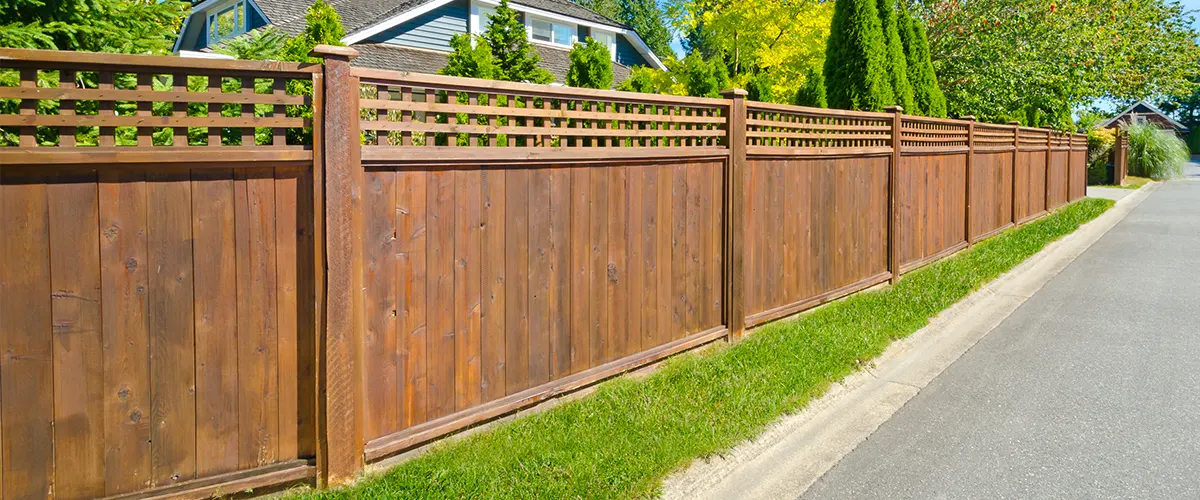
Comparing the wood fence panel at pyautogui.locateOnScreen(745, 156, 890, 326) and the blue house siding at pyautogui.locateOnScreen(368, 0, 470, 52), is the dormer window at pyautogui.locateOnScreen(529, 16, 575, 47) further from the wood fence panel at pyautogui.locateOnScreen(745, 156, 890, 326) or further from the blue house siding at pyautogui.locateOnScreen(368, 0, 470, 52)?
the wood fence panel at pyautogui.locateOnScreen(745, 156, 890, 326)

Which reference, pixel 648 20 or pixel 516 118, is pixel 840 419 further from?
pixel 648 20

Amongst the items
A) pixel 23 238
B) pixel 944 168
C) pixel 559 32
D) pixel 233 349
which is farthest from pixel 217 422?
pixel 559 32

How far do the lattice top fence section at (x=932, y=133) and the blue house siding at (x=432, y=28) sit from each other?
12395 millimetres

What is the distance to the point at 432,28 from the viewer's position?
64.1 ft

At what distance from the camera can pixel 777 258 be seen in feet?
21.8

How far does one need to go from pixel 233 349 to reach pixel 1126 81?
3044 centimetres

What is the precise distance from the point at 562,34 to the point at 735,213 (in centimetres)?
1843

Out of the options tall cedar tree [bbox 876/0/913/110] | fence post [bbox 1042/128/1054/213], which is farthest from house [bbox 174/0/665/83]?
fence post [bbox 1042/128/1054/213]

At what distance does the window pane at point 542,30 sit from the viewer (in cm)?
2241

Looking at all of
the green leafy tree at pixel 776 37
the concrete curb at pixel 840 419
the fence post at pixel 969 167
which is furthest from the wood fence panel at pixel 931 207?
the green leafy tree at pixel 776 37

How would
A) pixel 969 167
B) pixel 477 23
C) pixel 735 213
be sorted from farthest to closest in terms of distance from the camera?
1. pixel 477 23
2. pixel 969 167
3. pixel 735 213

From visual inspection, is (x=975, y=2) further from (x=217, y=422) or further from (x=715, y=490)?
(x=217, y=422)

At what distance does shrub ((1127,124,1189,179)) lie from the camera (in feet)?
105

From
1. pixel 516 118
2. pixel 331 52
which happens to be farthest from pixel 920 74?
pixel 331 52
